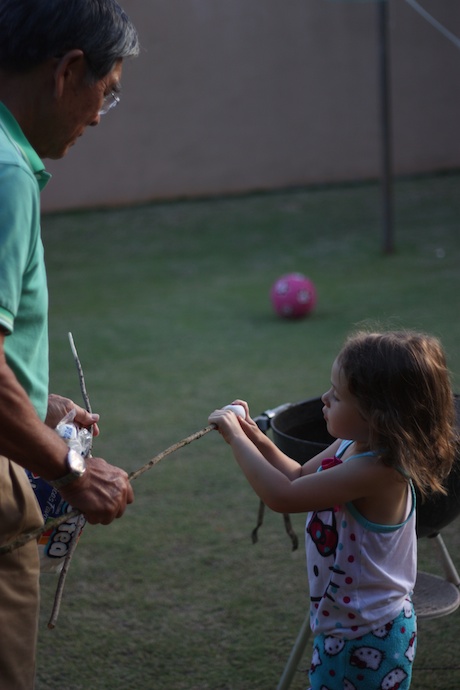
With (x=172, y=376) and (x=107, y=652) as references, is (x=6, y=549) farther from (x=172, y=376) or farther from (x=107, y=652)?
(x=172, y=376)

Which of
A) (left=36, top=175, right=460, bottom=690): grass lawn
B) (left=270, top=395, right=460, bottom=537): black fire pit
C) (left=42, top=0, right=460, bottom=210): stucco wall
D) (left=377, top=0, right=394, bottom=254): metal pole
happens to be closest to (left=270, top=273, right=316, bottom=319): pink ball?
(left=36, top=175, right=460, bottom=690): grass lawn

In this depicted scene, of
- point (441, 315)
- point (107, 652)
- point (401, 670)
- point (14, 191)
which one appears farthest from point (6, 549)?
point (441, 315)

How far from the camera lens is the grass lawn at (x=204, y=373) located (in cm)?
300

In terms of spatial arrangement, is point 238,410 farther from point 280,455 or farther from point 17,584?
point 17,584

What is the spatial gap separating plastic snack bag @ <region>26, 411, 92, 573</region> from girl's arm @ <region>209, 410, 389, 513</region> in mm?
382

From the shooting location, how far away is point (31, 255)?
5.89 ft

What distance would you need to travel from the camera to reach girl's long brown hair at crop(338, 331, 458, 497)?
1.96 m

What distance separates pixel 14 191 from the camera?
1.69 metres

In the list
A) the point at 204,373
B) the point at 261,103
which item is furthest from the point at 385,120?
the point at 261,103

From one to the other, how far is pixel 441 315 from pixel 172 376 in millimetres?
2225

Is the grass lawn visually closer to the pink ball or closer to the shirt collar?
the pink ball

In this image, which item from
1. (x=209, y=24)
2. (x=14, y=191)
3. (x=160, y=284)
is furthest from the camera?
(x=209, y=24)

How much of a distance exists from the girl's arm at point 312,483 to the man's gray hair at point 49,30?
0.94 meters

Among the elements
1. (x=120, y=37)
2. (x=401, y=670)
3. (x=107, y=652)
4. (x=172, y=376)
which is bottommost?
(x=172, y=376)
